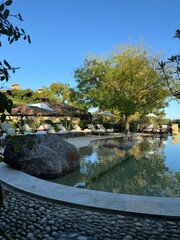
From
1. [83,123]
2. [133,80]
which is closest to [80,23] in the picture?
[133,80]

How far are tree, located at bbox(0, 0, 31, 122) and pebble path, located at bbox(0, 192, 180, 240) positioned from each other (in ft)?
6.53

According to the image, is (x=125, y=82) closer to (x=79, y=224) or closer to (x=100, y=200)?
(x=100, y=200)

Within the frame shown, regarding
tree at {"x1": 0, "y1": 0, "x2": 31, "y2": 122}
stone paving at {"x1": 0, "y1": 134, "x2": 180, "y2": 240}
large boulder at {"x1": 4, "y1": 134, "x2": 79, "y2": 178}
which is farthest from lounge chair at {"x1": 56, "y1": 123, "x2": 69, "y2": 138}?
tree at {"x1": 0, "y1": 0, "x2": 31, "y2": 122}

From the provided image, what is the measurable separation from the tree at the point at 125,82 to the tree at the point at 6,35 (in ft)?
68.0

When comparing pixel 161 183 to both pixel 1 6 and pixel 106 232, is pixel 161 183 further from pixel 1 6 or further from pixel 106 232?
pixel 1 6

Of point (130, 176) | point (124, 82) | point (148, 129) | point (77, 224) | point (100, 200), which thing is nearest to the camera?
point (77, 224)

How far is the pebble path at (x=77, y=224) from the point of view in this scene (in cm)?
304

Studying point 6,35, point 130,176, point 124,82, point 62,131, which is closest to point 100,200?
point 130,176

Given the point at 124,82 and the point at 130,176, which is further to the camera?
the point at 124,82

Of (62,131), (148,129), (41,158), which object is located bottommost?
(41,158)

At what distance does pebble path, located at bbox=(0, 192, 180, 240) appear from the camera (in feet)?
9.98

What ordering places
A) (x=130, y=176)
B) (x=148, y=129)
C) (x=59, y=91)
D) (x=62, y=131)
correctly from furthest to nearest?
(x=59, y=91), (x=148, y=129), (x=62, y=131), (x=130, y=176)

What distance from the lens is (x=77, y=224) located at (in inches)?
132

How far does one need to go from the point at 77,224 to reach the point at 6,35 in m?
2.76
